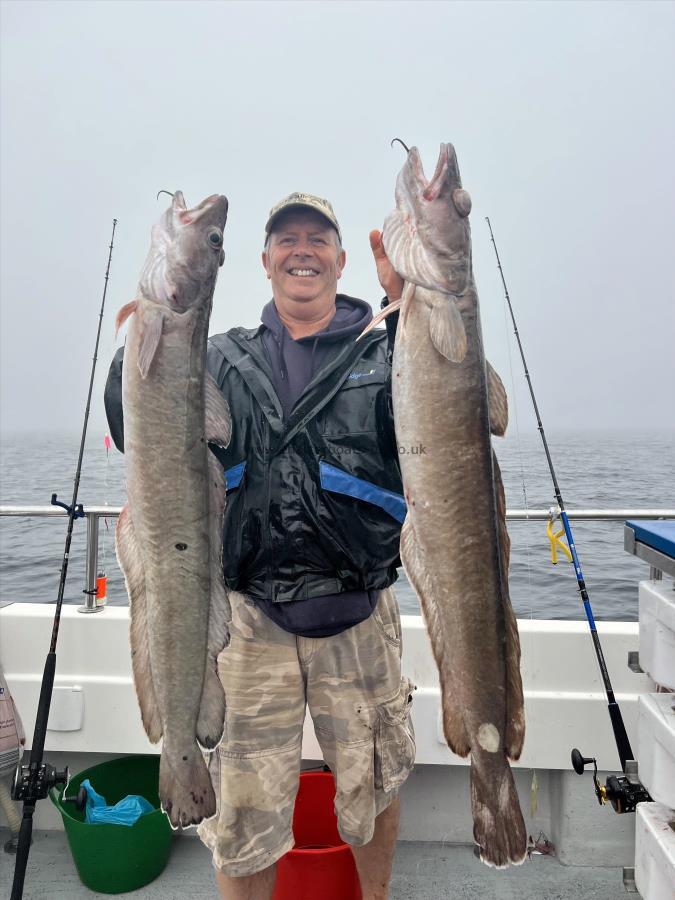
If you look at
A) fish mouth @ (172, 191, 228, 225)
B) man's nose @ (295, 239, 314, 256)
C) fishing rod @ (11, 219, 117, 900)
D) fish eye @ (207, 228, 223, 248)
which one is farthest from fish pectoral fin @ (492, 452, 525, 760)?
fishing rod @ (11, 219, 117, 900)

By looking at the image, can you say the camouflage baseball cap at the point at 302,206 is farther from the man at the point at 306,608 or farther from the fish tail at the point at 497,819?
the fish tail at the point at 497,819

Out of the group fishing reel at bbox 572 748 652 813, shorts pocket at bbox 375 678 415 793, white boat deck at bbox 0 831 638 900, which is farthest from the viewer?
white boat deck at bbox 0 831 638 900

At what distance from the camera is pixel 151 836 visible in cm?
377

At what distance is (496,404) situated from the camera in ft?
7.88

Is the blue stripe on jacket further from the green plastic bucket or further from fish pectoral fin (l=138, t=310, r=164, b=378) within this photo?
the green plastic bucket

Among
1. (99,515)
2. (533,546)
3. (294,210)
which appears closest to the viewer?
(294,210)

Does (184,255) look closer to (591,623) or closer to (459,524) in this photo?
(459,524)

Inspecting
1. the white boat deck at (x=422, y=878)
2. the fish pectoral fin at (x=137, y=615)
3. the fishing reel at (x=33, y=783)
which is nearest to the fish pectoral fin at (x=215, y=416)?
the fish pectoral fin at (x=137, y=615)

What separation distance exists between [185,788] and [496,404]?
173cm

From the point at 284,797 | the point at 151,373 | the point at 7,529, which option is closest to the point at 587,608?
the point at 284,797

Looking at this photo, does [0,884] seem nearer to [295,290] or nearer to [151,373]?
[151,373]

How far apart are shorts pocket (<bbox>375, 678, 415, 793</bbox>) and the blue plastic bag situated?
158 centimetres

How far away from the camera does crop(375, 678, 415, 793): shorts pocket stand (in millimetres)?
2994

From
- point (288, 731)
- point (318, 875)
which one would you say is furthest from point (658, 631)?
point (318, 875)
